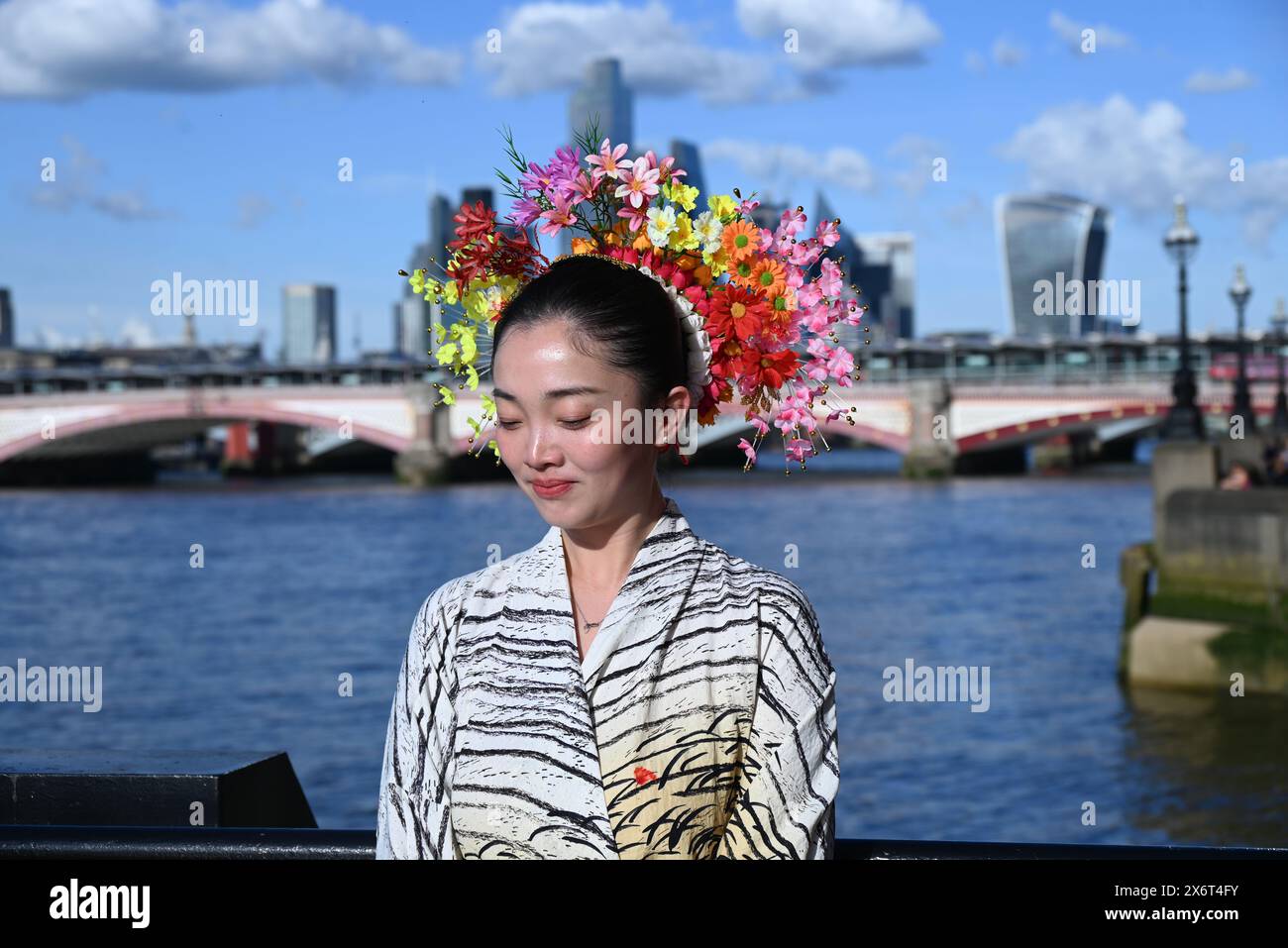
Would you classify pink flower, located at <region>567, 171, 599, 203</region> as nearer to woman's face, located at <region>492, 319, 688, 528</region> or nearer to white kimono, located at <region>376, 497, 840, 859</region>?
woman's face, located at <region>492, 319, 688, 528</region>

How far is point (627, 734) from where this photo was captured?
1.84 meters

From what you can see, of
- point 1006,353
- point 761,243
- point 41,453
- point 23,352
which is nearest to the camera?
point 761,243

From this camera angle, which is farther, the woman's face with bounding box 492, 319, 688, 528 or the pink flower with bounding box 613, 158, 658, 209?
the pink flower with bounding box 613, 158, 658, 209

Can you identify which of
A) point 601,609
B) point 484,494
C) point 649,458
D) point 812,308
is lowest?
point 484,494

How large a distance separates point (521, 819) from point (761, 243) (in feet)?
2.61

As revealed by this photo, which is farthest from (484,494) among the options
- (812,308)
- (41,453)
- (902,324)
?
(902,324)

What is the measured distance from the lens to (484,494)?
1838 inches

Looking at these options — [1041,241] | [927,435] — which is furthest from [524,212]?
[1041,241]

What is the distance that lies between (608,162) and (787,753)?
2.62ft

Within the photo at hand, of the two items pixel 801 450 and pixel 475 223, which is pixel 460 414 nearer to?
pixel 475 223

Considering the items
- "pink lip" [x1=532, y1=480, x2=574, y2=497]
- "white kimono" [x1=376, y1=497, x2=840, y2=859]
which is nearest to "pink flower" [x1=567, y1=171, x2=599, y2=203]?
"pink lip" [x1=532, y1=480, x2=574, y2=497]

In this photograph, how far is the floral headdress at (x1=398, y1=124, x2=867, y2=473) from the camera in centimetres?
213

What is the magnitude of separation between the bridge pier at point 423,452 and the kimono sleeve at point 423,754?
4932 cm
